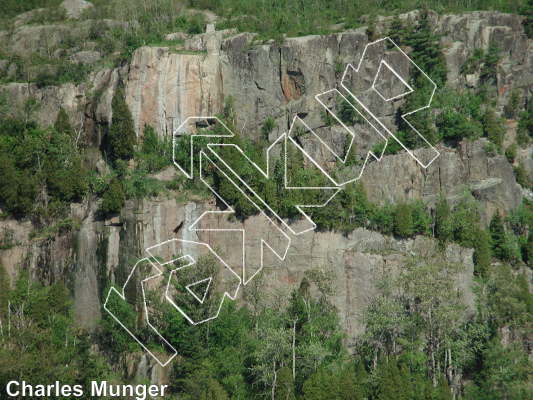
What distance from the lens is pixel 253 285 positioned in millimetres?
43469

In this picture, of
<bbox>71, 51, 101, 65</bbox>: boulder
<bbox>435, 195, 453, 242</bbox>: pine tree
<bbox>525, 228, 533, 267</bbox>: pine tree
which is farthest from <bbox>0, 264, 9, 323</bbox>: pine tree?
<bbox>525, 228, 533, 267</bbox>: pine tree

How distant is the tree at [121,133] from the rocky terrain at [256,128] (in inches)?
44.7

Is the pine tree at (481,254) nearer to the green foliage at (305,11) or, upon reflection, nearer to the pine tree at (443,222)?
the pine tree at (443,222)

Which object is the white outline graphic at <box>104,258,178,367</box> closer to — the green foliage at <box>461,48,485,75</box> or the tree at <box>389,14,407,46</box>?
the tree at <box>389,14,407,46</box>

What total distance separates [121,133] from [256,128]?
804cm

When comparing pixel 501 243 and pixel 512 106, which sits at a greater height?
pixel 512 106

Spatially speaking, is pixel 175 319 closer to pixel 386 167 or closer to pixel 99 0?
pixel 386 167

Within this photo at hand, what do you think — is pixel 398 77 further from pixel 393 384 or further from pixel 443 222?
pixel 393 384

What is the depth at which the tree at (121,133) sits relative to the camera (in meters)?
46.6

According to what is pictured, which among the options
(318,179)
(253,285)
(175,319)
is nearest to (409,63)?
(318,179)

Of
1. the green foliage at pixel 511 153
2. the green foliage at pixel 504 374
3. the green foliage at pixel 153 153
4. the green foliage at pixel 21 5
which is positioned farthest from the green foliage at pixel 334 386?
the green foliage at pixel 21 5

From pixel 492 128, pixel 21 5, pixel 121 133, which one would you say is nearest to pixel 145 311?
pixel 121 133

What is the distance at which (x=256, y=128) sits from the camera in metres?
49.3

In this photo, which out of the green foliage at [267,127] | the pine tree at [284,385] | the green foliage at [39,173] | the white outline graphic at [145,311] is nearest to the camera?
the pine tree at [284,385]
